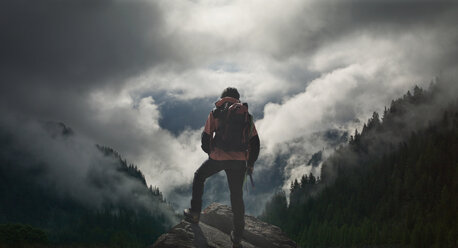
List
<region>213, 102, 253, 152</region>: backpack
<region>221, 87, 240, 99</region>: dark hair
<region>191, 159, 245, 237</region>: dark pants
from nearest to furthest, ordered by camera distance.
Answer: <region>213, 102, 253, 152</region>: backpack → <region>191, 159, 245, 237</region>: dark pants → <region>221, 87, 240, 99</region>: dark hair

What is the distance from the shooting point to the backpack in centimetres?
1416

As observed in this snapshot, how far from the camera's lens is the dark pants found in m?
14.4

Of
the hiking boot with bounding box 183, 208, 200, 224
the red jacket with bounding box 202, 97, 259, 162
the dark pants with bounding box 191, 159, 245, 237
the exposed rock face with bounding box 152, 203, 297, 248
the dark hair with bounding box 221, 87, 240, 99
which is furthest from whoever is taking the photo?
the hiking boot with bounding box 183, 208, 200, 224

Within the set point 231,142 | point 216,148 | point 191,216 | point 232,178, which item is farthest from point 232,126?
point 191,216

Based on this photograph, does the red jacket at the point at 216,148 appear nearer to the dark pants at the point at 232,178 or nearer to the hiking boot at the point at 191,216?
the dark pants at the point at 232,178

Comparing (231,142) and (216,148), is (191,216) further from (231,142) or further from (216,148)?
(231,142)

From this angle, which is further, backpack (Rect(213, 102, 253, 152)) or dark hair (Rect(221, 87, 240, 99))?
dark hair (Rect(221, 87, 240, 99))

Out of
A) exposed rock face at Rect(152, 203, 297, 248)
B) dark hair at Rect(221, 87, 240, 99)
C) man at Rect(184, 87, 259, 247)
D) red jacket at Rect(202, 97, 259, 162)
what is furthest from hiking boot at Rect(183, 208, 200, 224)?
dark hair at Rect(221, 87, 240, 99)

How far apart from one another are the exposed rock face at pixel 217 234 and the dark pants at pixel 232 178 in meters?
1.62

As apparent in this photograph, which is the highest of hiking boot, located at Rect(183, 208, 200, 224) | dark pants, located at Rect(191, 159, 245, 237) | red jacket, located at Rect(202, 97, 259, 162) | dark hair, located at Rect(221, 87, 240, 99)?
dark hair, located at Rect(221, 87, 240, 99)

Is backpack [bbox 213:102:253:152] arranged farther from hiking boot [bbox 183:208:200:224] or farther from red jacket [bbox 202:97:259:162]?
hiking boot [bbox 183:208:200:224]

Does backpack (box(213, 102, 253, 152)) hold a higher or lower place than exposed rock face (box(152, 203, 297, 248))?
higher

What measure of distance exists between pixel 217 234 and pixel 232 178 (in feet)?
12.6

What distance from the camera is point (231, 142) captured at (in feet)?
46.7
